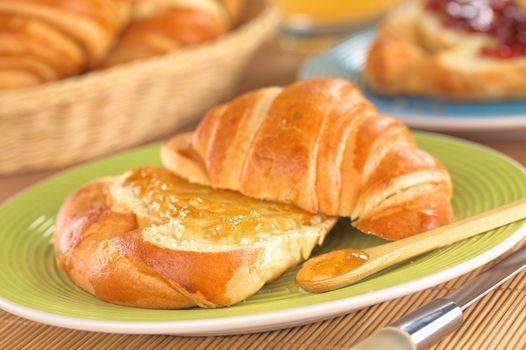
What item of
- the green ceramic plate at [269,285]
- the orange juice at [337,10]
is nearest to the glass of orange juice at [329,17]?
the orange juice at [337,10]

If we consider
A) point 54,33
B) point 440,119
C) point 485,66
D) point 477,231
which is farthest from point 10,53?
point 477,231

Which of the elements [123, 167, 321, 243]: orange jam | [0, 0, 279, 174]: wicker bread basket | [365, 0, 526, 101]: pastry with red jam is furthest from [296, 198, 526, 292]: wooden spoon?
[0, 0, 279, 174]: wicker bread basket

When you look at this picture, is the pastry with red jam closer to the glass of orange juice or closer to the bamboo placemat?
the glass of orange juice

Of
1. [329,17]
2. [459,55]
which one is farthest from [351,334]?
[329,17]

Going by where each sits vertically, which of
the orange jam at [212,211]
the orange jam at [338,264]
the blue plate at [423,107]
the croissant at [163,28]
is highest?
the croissant at [163,28]

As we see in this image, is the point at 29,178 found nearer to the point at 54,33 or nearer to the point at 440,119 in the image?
the point at 54,33

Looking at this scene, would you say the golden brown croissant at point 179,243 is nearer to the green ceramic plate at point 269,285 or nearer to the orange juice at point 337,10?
the green ceramic plate at point 269,285

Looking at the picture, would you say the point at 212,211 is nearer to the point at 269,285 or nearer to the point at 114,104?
the point at 269,285
